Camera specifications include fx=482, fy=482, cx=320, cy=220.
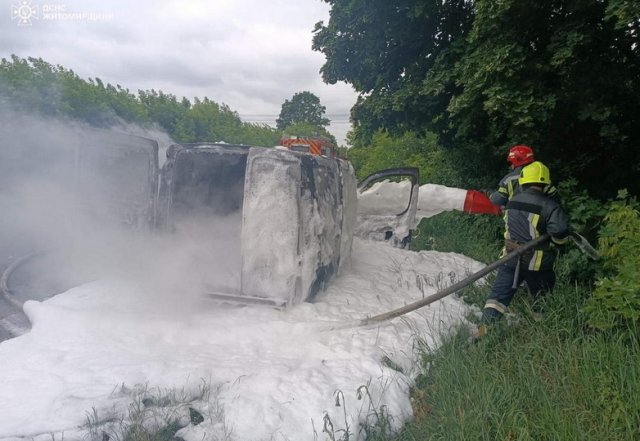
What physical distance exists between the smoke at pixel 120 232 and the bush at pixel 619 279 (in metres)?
3.11

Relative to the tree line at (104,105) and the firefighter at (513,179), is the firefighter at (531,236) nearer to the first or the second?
the firefighter at (513,179)

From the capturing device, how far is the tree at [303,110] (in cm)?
6788

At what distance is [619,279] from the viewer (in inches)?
123

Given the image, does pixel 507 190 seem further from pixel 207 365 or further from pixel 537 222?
pixel 207 365

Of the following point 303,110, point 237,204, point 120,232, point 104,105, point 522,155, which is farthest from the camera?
point 303,110

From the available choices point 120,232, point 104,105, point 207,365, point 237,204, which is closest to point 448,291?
point 207,365

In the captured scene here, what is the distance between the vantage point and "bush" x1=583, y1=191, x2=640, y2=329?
297cm

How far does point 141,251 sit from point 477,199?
14.4ft

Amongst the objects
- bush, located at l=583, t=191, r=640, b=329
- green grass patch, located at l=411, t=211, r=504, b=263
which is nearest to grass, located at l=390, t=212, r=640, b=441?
bush, located at l=583, t=191, r=640, b=329

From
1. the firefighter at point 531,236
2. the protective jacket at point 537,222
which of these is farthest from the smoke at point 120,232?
the protective jacket at point 537,222

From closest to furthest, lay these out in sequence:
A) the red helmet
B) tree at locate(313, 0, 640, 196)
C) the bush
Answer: the bush < the red helmet < tree at locate(313, 0, 640, 196)

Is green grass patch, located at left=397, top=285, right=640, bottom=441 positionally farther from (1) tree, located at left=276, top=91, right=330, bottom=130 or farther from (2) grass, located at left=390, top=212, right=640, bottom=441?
(1) tree, located at left=276, top=91, right=330, bottom=130

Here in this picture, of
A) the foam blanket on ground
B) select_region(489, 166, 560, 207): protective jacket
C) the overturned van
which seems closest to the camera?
the foam blanket on ground

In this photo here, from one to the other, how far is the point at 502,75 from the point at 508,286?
2475mm
